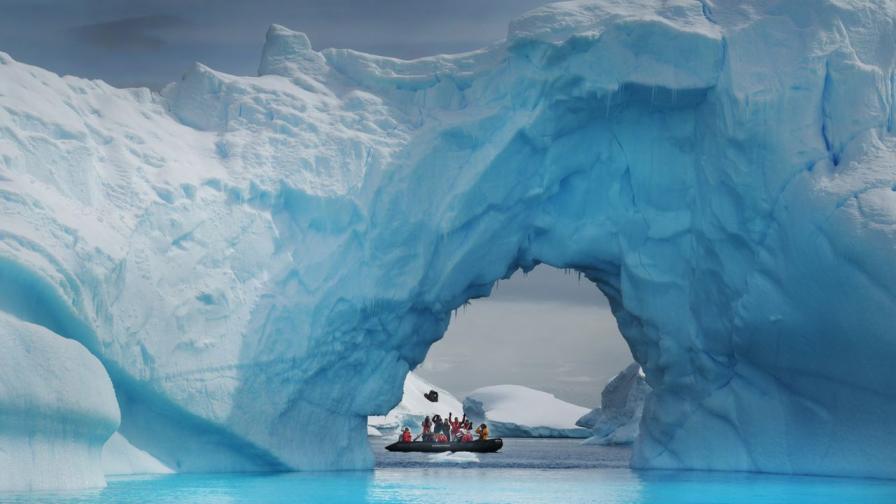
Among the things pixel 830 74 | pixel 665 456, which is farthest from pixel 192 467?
pixel 830 74

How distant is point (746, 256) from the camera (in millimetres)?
18938

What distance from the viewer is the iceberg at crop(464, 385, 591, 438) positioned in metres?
58.5

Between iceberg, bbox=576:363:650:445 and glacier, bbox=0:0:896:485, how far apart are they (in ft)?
60.4

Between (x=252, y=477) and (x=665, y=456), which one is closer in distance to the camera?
(x=252, y=477)

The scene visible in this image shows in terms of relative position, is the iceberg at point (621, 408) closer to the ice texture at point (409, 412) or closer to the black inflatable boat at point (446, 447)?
the ice texture at point (409, 412)

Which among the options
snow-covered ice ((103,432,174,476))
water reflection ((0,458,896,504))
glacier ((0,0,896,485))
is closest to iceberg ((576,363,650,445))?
glacier ((0,0,896,485))

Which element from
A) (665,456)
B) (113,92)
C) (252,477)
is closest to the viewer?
(252,477)

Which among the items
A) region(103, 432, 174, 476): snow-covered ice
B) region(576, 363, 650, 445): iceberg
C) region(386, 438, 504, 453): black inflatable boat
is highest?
region(576, 363, 650, 445): iceberg

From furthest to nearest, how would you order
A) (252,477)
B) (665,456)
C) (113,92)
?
(665,456), (113,92), (252,477)

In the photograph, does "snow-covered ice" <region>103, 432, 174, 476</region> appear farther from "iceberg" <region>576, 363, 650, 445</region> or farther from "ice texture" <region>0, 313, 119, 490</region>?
"iceberg" <region>576, 363, 650, 445</region>

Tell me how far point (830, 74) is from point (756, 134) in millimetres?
1405

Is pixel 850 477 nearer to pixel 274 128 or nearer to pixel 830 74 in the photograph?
pixel 830 74

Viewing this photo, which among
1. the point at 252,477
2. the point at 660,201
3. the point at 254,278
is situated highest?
the point at 660,201

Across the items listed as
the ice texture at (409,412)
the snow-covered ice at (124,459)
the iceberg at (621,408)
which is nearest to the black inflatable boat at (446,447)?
the snow-covered ice at (124,459)
